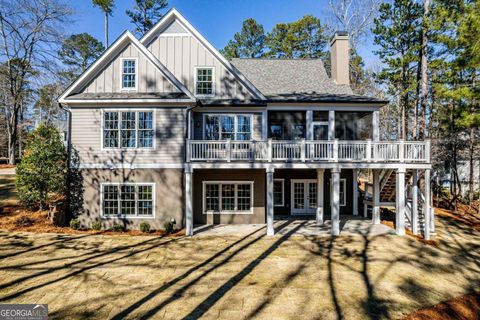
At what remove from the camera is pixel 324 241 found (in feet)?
39.3

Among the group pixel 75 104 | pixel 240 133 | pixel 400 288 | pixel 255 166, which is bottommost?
pixel 400 288

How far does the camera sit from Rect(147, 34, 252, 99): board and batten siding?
1514cm

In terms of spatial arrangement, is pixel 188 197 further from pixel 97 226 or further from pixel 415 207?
pixel 415 207

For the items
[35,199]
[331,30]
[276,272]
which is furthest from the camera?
[331,30]

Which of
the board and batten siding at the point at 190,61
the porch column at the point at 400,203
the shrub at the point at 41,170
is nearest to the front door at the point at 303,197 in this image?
the porch column at the point at 400,203

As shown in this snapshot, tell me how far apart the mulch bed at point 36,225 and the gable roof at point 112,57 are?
630 cm

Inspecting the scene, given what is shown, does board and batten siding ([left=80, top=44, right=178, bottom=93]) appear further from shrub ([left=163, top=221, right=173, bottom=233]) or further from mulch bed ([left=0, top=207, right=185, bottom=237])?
mulch bed ([left=0, top=207, right=185, bottom=237])

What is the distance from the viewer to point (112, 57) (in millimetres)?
13805

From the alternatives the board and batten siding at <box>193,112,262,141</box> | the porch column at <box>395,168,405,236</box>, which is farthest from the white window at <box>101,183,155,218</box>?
the porch column at <box>395,168,405,236</box>

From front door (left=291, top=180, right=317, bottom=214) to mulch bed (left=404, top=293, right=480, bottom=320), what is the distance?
32.4ft

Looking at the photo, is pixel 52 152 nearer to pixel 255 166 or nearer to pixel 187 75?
pixel 187 75

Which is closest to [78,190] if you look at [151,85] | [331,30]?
[151,85]

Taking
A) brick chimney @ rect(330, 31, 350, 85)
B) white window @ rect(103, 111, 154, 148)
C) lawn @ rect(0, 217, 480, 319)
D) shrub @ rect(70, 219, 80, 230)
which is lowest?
lawn @ rect(0, 217, 480, 319)

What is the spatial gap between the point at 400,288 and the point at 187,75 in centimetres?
1366
